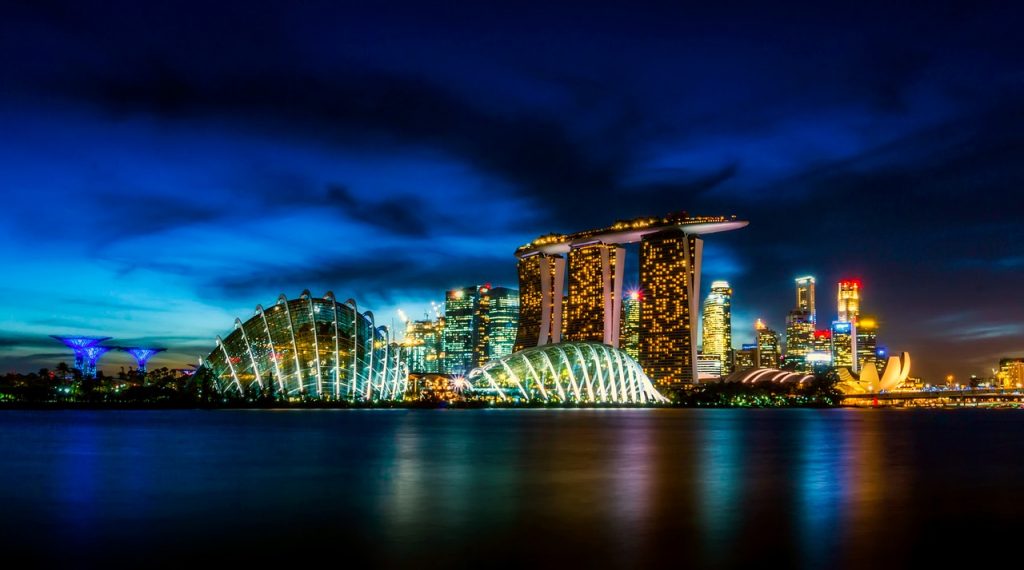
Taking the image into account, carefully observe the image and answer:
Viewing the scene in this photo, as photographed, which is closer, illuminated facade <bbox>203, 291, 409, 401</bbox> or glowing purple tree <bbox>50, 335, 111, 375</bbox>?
illuminated facade <bbox>203, 291, 409, 401</bbox>

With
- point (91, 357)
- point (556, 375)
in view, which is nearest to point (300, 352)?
point (556, 375)

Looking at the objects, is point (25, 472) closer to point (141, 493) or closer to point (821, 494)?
point (141, 493)

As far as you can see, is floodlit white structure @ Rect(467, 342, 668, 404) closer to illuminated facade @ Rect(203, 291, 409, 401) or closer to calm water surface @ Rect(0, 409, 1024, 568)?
illuminated facade @ Rect(203, 291, 409, 401)

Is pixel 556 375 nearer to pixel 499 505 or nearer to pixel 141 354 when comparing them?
pixel 141 354

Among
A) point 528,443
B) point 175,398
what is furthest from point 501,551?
point 175,398

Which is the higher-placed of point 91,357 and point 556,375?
point 91,357

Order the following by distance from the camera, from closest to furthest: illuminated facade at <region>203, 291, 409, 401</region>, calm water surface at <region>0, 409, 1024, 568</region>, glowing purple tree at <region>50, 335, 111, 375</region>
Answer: calm water surface at <region>0, 409, 1024, 568</region> → illuminated facade at <region>203, 291, 409, 401</region> → glowing purple tree at <region>50, 335, 111, 375</region>

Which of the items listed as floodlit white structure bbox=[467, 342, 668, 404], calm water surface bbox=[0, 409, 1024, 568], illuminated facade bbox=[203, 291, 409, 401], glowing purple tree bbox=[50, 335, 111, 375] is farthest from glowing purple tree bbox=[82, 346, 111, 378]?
calm water surface bbox=[0, 409, 1024, 568]
